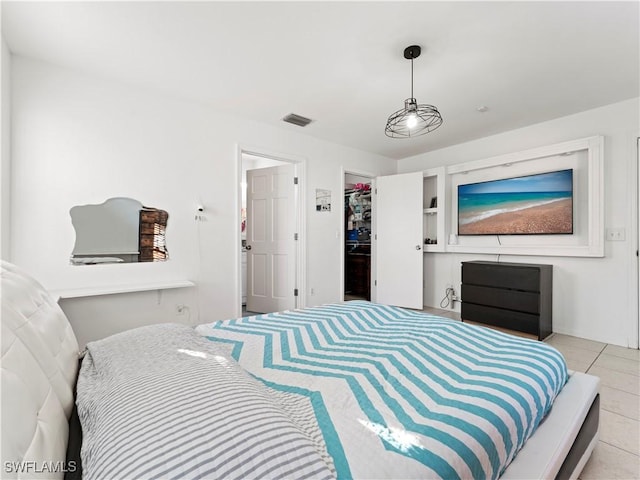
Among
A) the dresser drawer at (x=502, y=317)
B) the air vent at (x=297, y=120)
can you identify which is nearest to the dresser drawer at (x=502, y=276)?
the dresser drawer at (x=502, y=317)

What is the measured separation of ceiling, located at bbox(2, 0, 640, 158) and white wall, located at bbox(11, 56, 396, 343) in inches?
8.2

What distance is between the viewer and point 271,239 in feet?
14.0

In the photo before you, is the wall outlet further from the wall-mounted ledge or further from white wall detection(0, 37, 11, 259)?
white wall detection(0, 37, 11, 259)

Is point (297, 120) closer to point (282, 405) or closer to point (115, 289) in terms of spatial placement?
point (115, 289)

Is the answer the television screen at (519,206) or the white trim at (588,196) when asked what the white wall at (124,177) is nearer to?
the television screen at (519,206)

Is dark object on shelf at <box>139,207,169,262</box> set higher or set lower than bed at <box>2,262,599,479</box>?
higher

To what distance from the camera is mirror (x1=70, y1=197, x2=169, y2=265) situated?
254cm

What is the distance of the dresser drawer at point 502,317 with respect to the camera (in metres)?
3.20

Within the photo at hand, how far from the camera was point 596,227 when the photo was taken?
10.3 ft

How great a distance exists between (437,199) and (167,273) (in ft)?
12.4

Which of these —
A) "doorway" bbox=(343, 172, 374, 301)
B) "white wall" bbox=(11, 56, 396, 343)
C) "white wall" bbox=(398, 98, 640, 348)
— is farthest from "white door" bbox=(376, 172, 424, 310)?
"white wall" bbox=(11, 56, 396, 343)

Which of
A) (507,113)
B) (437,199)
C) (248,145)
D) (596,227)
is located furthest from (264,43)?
(596,227)

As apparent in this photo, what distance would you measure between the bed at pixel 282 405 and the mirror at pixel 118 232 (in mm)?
1773

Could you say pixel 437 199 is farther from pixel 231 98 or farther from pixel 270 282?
pixel 231 98
